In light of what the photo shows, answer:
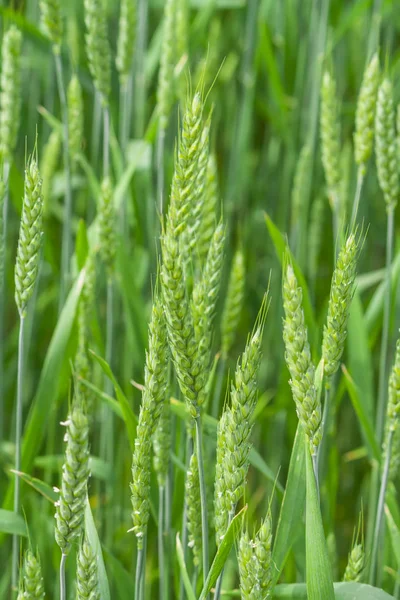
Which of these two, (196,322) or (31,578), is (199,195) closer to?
(196,322)

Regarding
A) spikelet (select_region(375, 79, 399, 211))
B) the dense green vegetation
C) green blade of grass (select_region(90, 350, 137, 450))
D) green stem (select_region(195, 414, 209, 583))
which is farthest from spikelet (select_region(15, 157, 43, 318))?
spikelet (select_region(375, 79, 399, 211))

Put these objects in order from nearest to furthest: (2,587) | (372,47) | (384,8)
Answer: (2,587) < (372,47) < (384,8)

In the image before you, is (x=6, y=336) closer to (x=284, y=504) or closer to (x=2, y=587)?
(x=2, y=587)

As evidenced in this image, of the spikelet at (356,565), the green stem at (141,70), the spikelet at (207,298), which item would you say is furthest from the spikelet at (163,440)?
the green stem at (141,70)

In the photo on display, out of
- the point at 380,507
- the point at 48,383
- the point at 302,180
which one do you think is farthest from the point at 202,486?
the point at 302,180

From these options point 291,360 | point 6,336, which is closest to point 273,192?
point 6,336

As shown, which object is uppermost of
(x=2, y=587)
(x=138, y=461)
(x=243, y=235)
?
(x=243, y=235)
